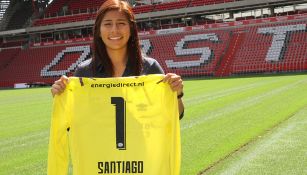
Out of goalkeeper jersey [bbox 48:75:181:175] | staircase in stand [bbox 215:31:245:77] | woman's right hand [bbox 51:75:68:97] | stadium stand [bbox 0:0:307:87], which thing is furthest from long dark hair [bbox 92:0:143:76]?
staircase in stand [bbox 215:31:245:77]

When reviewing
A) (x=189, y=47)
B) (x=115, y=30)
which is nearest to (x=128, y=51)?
(x=115, y=30)

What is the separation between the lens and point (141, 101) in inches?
115

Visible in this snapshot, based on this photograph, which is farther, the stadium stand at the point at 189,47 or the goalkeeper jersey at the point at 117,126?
the stadium stand at the point at 189,47

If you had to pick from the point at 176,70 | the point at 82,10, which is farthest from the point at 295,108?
the point at 82,10

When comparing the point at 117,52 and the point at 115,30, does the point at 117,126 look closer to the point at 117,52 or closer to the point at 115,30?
the point at 117,52

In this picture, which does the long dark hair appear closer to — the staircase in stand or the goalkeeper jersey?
the goalkeeper jersey

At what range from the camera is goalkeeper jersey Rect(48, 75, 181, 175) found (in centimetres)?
287

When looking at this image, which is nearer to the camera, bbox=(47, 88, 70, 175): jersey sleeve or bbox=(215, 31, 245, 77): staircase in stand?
bbox=(47, 88, 70, 175): jersey sleeve

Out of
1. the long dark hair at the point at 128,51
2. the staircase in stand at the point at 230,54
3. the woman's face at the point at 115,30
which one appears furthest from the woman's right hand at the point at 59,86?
the staircase in stand at the point at 230,54

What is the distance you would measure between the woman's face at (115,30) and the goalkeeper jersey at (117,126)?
22cm

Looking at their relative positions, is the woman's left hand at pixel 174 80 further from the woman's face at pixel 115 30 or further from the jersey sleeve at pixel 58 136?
the jersey sleeve at pixel 58 136

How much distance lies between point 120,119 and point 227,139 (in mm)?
4961

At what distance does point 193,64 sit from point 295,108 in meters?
22.4

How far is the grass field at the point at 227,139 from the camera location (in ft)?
19.1
